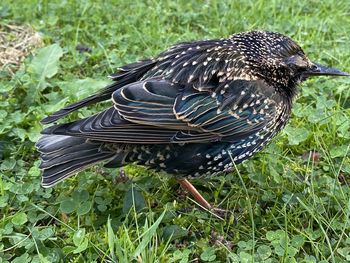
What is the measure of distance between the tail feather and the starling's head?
0.99 m

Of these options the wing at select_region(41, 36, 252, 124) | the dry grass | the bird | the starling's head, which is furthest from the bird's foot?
the dry grass

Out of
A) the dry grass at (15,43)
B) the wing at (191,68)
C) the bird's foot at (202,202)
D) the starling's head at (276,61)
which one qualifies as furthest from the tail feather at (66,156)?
the dry grass at (15,43)

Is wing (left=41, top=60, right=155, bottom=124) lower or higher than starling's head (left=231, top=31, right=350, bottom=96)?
lower

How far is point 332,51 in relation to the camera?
5742mm

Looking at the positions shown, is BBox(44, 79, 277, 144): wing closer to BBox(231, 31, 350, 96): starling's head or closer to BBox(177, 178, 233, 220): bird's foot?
BBox(231, 31, 350, 96): starling's head

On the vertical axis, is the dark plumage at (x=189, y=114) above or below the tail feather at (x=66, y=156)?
above

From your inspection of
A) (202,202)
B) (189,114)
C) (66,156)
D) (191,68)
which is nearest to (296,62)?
(191,68)

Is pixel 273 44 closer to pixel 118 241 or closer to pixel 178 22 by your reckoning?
pixel 118 241

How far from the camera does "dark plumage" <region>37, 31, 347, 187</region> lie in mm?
3773

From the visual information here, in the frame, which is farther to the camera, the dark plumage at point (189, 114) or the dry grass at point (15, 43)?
the dry grass at point (15, 43)

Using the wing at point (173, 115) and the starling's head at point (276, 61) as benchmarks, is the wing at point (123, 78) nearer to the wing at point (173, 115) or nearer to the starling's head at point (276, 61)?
the wing at point (173, 115)

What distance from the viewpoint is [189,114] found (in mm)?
3791

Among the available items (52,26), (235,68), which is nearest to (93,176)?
(235,68)

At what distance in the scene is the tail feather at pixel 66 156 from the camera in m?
3.89
